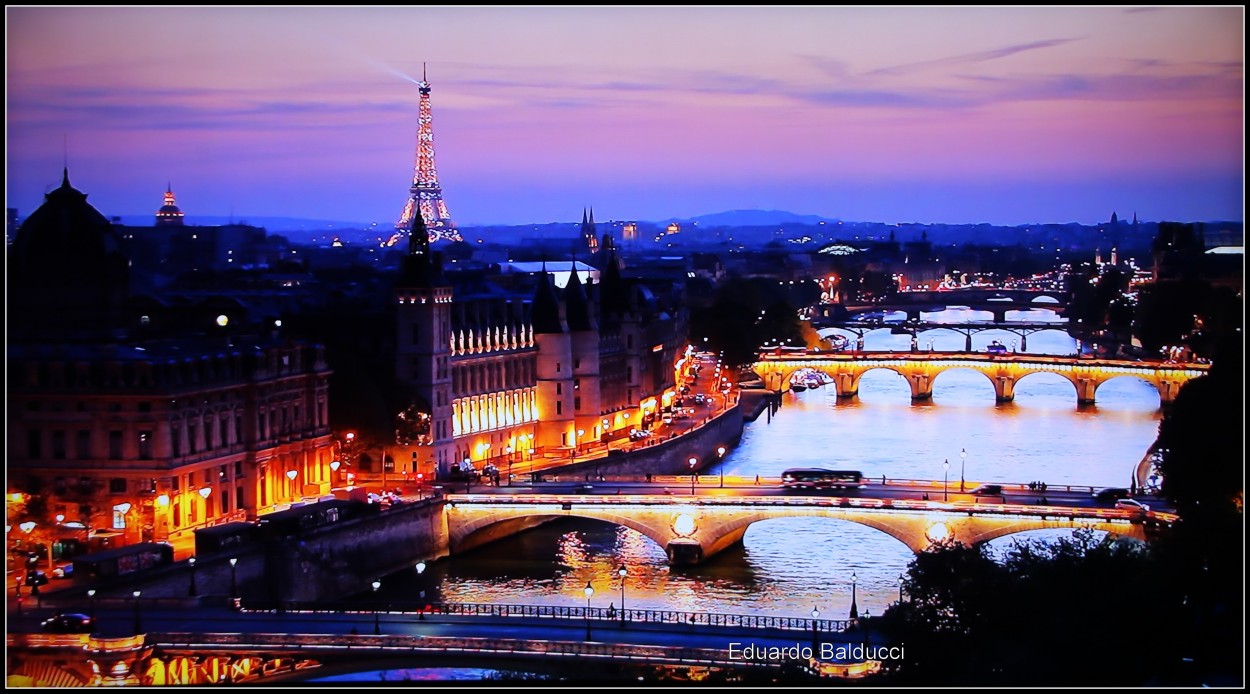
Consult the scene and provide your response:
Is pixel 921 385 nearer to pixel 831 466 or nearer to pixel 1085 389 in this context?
pixel 1085 389

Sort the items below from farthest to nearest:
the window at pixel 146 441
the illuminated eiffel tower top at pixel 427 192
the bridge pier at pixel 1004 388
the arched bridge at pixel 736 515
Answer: the illuminated eiffel tower top at pixel 427 192, the bridge pier at pixel 1004 388, the arched bridge at pixel 736 515, the window at pixel 146 441

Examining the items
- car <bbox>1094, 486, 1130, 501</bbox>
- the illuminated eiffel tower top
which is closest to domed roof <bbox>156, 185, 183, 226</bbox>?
the illuminated eiffel tower top

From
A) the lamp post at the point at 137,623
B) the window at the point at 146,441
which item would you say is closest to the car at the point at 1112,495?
the window at the point at 146,441

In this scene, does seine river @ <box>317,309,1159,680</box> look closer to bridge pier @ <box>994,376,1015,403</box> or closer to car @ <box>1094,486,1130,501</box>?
bridge pier @ <box>994,376,1015,403</box>

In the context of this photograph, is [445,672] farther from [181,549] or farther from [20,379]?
[20,379]

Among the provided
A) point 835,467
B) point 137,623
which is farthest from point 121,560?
point 835,467

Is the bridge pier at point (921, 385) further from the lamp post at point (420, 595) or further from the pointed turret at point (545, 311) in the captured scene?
the lamp post at point (420, 595)
